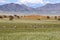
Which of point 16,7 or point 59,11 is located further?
point 16,7

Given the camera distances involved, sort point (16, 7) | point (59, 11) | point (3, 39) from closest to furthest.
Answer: point (3, 39), point (59, 11), point (16, 7)

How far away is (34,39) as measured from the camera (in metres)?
22.4

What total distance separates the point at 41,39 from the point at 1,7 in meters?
144

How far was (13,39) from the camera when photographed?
2233cm

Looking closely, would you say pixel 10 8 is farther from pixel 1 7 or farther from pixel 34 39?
pixel 34 39

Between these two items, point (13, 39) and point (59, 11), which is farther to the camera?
point (59, 11)

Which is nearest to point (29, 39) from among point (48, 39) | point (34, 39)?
point (34, 39)

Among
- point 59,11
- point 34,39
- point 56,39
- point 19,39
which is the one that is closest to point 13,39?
point 19,39

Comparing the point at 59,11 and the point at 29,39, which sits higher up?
the point at 29,39

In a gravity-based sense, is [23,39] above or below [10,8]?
above

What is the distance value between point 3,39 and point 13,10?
451ft

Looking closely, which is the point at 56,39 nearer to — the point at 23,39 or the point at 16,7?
the point at 23,39

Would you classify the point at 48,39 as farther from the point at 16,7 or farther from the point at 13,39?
the point at 16,7


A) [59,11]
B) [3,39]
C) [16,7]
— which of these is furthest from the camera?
[16,7]
